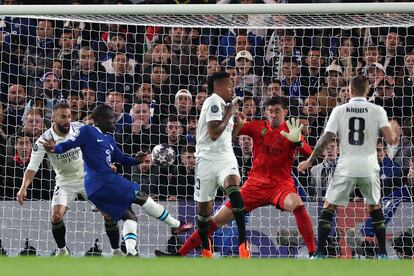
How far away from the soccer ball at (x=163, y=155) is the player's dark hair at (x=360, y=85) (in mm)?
3018

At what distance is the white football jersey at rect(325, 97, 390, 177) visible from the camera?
1142 centimetres

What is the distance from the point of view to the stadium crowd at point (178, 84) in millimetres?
14133

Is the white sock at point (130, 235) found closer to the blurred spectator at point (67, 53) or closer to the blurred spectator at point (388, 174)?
the blurred spectator at point (67, 53)

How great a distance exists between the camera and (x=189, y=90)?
14.9 metres

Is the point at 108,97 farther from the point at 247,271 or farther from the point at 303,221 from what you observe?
the point at 247,271

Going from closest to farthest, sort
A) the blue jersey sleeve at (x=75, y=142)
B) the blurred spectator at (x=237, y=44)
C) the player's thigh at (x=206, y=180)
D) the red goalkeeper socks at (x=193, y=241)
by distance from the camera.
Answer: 1. the player's thigh at (x=206, y=180)
2. the blue jersey sleeve at (x=75, y=142)
3. the red goalkeeper socks at (x=193, y=241)
4. the blurred spectator at (x=237, y=44)

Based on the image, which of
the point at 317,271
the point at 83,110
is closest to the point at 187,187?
the point at 83,110

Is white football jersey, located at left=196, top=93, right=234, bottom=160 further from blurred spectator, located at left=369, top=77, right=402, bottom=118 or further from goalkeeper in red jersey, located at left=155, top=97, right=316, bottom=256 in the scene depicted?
blurred spectator, located at left=369, top=77, right=402, bottom=118

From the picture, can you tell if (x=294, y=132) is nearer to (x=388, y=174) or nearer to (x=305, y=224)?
(x=305, y=224)

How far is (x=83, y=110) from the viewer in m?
14.7

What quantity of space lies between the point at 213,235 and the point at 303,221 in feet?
6.42

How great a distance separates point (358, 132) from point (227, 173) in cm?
145

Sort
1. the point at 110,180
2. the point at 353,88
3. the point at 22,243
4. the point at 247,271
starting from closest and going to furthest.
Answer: the point at 247,271, the point at 353,88, the point at 110,180, the point at 22,243

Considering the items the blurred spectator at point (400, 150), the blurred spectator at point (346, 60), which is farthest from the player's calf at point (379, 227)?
the blurred spectator at point (346, 60)
